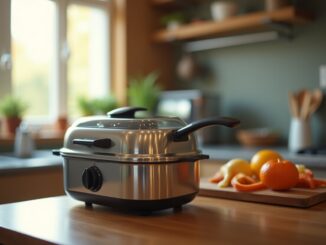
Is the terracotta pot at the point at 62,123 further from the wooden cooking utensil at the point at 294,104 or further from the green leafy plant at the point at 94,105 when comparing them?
the wooden cooking utensil at the point at 294,104

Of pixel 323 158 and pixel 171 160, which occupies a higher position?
pixel 171 160

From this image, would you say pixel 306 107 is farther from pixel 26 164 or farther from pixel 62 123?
pixel 26 164

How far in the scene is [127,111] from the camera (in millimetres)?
1179

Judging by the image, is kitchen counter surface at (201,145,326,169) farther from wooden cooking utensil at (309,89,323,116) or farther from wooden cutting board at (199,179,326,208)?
wooden cutting board at (199,179,326,208)

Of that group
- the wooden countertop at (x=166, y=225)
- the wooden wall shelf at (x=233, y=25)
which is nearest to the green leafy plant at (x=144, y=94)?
the wooden wall shelf at (x=233, y=25)

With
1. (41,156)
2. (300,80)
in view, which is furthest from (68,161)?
(300,80)

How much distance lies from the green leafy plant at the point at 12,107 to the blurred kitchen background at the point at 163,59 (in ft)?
0.05

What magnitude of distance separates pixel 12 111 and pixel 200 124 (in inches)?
72.0

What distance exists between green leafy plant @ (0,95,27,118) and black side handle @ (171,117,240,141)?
174 centimetres

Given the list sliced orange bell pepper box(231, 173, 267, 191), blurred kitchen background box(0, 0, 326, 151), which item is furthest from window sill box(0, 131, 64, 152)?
sliced orange bell pepper box(231, 173, 267, 191)

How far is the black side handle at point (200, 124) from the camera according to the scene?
965 millimetres

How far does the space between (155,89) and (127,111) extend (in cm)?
202

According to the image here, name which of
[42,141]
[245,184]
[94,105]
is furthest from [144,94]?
[245,184]

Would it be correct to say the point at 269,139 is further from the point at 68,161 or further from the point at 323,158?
the point at 68,161
